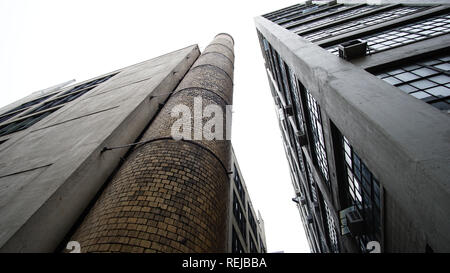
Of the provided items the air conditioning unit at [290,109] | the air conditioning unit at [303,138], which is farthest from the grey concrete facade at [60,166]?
the air conditioning unit at [290,109]

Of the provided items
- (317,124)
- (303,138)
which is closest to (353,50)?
(317,124)

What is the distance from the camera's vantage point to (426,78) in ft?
15.4

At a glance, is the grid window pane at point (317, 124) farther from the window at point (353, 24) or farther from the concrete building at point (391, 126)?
the window at point (353, 24)

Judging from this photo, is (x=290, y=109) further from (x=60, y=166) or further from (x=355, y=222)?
(x=60, y=166)

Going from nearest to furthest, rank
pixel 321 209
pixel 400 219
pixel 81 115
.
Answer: pixel 400 219, pixel 81 115, pixel 321 209

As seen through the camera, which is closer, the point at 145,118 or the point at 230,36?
the point at 145,118

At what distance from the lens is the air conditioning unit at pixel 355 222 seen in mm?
5703

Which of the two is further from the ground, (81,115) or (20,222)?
(81,115)

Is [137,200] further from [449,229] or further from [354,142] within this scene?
[354,142]

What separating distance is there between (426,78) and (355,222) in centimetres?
400

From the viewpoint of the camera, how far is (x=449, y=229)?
7.59 ft

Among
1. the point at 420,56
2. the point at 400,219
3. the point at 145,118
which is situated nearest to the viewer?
the point at 400,219
